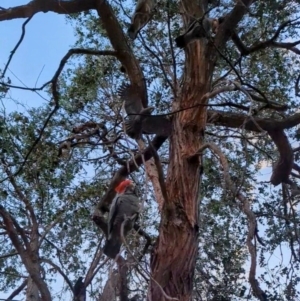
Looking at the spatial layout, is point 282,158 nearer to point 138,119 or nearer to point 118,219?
point 138,119

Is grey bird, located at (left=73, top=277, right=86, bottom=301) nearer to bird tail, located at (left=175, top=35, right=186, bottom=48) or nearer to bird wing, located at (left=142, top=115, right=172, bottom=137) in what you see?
bird wing, located at (left=142, top=115, right=172, bottom=137)

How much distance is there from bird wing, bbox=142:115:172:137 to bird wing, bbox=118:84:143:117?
17cm

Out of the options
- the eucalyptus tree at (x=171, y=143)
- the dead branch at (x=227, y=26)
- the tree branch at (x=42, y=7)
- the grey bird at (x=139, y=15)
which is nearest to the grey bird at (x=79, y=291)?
the eucalyptus tree at (x=171, y=143)

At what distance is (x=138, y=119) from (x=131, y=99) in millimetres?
296

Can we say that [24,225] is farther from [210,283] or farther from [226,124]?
[226,124]

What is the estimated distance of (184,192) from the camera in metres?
3.96

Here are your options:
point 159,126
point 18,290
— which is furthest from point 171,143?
point 18,290

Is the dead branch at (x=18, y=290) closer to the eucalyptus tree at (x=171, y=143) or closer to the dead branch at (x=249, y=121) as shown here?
the eucalyptus tree at (x=171, y=143)

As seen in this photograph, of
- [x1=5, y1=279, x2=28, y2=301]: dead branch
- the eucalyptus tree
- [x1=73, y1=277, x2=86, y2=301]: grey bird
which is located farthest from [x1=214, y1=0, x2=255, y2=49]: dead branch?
[x1=5, y1=279, x2=28, y2=301]: dead branch

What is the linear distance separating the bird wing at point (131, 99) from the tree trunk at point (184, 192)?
1.29ft

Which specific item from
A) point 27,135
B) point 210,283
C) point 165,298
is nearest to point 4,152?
point 27,135

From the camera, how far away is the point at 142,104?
4305 mm

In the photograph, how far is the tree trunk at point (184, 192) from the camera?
3.52m

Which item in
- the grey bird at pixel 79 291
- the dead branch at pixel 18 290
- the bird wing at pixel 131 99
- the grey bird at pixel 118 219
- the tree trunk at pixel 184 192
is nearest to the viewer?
the tree trunk at pixel 184 192
